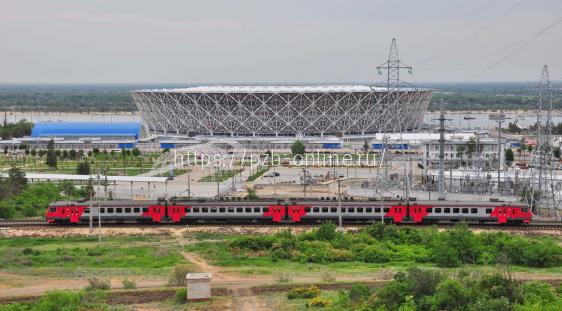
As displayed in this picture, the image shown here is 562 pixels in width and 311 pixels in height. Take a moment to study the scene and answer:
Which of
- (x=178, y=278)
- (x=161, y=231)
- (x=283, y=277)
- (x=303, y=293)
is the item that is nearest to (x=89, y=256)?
(x=161, y=231)

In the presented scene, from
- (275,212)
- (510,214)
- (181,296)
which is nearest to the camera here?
(181,296)

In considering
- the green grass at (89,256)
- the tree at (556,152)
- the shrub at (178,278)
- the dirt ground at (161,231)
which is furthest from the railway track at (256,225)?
the tree at (556,152)

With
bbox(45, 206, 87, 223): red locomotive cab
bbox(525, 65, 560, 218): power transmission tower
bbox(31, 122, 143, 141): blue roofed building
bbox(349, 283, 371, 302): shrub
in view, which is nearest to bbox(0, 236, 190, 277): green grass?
bbox(45, 206, 87, 223): red locomotive cab

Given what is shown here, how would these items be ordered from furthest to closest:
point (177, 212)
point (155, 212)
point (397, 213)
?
point (177, 212)
point (155, 212)
point (397, 213)

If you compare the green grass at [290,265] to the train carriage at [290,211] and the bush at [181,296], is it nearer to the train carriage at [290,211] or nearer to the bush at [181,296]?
the bush at [181,296]

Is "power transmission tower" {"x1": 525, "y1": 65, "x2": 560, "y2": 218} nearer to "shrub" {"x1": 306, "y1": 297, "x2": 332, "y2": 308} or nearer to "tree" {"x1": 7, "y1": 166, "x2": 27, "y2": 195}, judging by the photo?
"shrub" {"x1": 306, "y1": 297, "x2": 332, "y2": 308}

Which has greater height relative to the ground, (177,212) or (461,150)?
(461,150)

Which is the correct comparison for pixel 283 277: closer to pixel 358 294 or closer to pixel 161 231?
pixel 358 294
